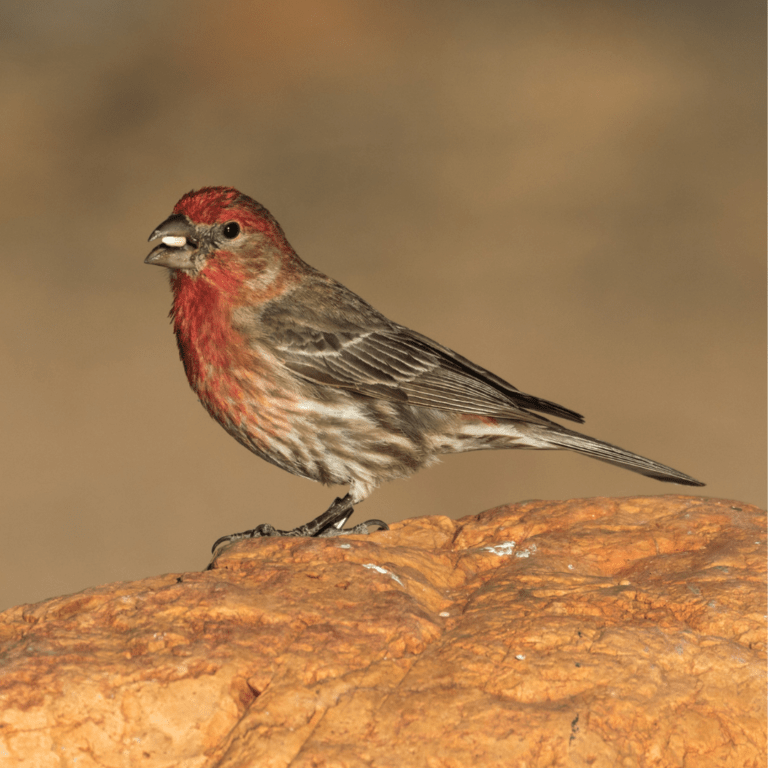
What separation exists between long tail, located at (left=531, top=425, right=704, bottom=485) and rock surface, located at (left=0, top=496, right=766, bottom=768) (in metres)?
1.21

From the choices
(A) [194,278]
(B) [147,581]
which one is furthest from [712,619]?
(A) [194,278]

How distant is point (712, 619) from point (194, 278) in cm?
347

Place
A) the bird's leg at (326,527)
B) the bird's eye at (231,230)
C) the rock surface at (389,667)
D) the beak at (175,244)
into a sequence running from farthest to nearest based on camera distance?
the bird's eye at (231,230)
the beak at (175,244)
the bird's leg at (326,527)
the rock surface at (389,667)

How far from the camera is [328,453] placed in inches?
214

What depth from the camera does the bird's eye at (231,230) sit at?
5547 millimetres

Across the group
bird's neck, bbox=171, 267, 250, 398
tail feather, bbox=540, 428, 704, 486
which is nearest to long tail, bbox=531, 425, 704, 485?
tail feather, bbox=540, 428, 704, 486

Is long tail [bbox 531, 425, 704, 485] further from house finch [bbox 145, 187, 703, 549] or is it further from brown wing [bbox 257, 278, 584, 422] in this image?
brown wing [bbox 257, 278, 584, 422]

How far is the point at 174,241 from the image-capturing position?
5434 mm

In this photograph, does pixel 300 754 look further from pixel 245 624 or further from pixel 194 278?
pixel 194 278

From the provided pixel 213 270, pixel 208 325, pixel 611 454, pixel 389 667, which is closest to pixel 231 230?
pixel 213 270

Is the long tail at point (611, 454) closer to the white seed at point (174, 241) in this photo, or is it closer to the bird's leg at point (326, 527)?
the bird's leg at point (326, 527)

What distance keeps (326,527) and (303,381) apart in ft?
2.87

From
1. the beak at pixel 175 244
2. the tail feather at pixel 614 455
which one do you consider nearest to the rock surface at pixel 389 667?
the tail feather at pixel 614 455

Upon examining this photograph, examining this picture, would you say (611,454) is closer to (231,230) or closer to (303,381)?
(303,381)
